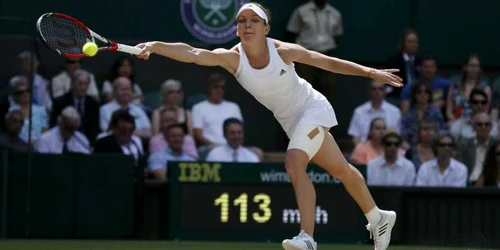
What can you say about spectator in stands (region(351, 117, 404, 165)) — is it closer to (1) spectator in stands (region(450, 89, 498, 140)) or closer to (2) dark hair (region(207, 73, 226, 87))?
(1) spectator in stands (region(450, 89, 498, 140))

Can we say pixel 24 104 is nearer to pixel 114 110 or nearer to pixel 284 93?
pixel 114 110

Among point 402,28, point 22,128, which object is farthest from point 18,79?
point 402,28

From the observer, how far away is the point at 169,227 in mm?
12250

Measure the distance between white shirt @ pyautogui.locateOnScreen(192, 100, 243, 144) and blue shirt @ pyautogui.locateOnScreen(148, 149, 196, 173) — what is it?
78cm

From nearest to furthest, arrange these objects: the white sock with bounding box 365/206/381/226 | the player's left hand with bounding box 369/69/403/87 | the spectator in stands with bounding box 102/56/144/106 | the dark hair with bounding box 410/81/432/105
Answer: the player's left hand with bounding box 369/69/403/87 < the white sock with bounding box 365/206/381/226 < the spectator in stands with bounding box 102/56/144/106 < the dark hair with bounding box 410/81/432/105

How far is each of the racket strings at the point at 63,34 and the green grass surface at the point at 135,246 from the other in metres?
2.58

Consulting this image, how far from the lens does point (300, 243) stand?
837cm

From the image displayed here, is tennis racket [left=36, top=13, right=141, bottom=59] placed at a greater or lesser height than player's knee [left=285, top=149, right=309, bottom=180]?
greater

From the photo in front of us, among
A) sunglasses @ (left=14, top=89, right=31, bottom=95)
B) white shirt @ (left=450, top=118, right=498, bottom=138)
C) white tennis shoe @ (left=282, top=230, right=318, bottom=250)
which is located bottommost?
white tennis shoe @ (left=282, top=230, right=318, bottom=250)

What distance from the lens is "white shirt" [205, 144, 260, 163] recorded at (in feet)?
42.5

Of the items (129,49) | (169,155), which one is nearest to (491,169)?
(169,155)

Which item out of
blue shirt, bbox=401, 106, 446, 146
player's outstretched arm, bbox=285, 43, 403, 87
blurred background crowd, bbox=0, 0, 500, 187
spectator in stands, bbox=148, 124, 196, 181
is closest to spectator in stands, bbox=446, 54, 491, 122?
blurred background crowd, bbox=0, 0, 500, 187

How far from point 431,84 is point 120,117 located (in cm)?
403

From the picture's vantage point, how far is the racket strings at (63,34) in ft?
28.4
